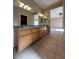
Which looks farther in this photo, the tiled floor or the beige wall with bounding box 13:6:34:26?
the beige wall with bounding box 13:6:34:26

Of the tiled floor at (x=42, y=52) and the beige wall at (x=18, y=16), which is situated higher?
the beige wall at (x=18, y=16)

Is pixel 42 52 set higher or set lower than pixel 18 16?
lower

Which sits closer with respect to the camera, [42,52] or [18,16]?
[42,52]

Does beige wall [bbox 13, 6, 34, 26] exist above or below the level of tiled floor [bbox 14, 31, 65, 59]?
above

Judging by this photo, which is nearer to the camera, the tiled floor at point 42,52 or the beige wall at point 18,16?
the tiled floor at point 42,52
